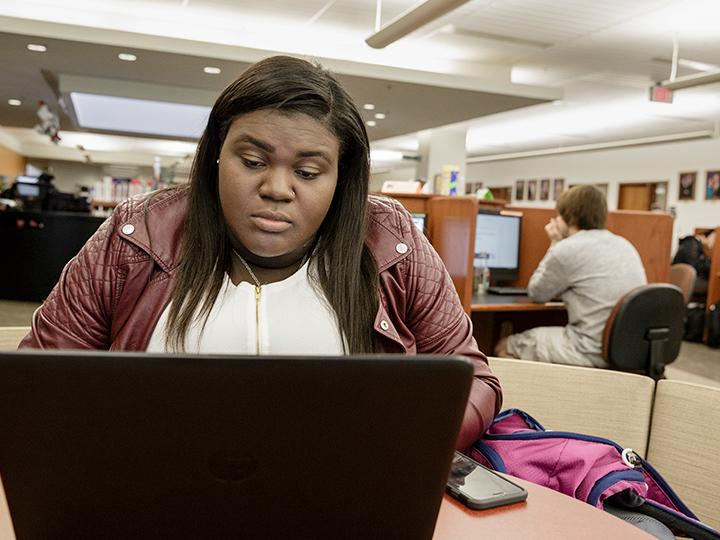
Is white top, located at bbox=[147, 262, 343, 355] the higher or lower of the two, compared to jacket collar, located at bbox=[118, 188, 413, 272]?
lower

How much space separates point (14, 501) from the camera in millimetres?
480

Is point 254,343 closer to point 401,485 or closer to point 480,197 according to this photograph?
point 401,485

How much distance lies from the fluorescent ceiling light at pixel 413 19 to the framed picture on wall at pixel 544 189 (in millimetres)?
9624

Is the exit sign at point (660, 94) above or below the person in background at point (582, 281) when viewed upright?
above

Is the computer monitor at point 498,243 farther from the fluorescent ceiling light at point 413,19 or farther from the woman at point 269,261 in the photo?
the woman at point 269,261

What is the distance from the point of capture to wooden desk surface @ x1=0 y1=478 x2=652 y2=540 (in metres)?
0.68

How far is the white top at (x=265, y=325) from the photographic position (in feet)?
3.35

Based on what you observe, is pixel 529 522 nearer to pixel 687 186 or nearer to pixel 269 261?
pixel 269 261

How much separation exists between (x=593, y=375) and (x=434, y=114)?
7186mm

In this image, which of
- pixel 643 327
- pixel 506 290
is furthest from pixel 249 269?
pixel 506 290

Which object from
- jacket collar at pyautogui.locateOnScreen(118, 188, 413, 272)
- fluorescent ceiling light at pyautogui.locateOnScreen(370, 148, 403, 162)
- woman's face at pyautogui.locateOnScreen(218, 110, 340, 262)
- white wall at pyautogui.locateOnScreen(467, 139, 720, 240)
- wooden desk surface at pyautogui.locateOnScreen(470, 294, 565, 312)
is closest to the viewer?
woman's face at pyautogui.locateOnScreen(218, 110, 340, 262)

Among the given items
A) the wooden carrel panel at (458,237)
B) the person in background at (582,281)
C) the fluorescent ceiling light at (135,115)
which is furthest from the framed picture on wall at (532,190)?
the wooden carrel panel at (458,237)

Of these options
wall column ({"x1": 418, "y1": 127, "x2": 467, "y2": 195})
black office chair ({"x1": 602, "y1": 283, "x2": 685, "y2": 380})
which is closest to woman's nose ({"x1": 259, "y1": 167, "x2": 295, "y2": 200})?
black office chair ({"x1": 602, "y1": 283, "x2": 685, "y2": 380})

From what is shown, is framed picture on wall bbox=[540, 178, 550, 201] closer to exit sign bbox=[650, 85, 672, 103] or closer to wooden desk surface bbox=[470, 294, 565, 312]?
exit sign bbox=[650, 85, 672, 103]
